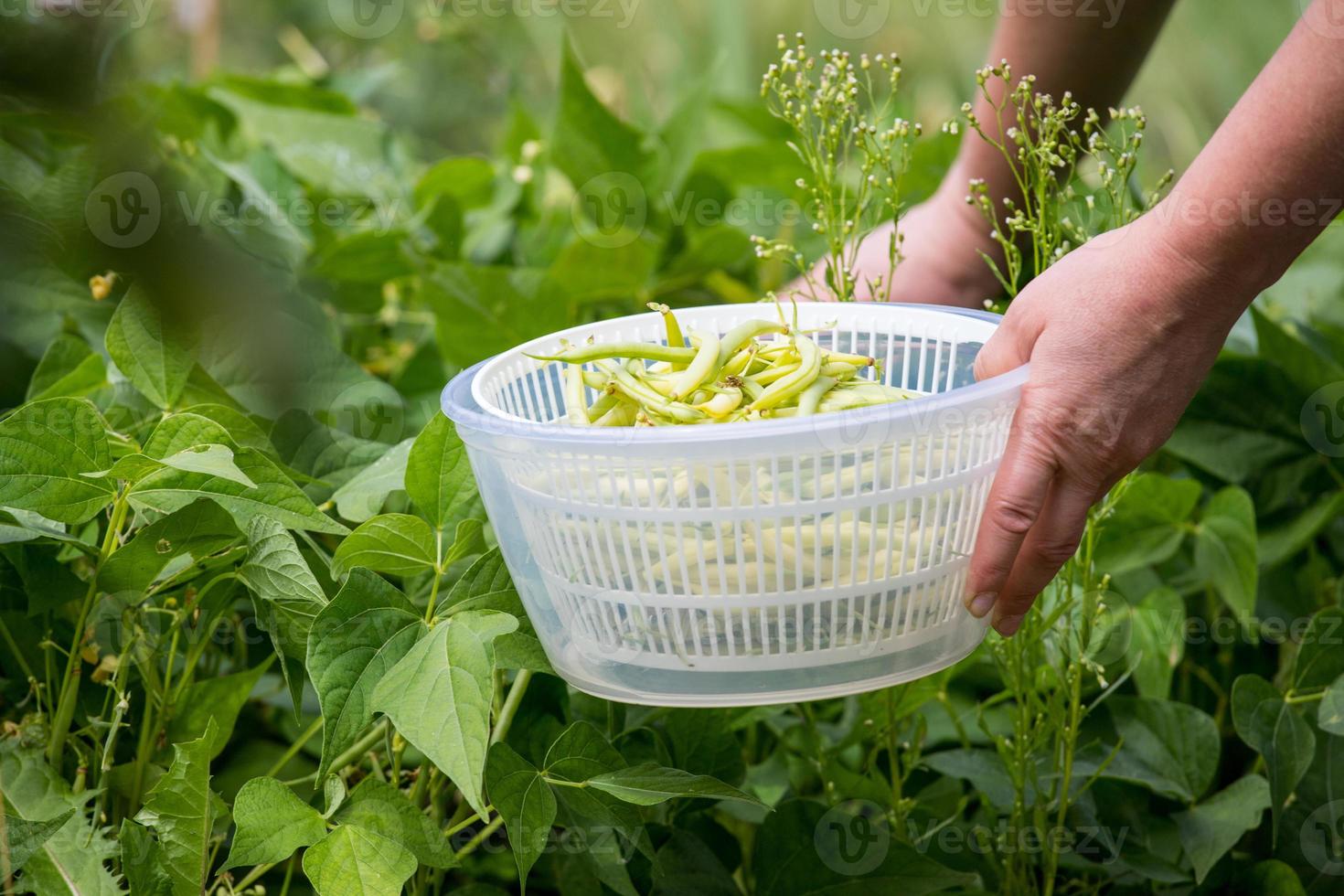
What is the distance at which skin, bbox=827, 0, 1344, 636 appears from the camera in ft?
1.81

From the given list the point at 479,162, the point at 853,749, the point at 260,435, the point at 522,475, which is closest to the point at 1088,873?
the point at 853,749

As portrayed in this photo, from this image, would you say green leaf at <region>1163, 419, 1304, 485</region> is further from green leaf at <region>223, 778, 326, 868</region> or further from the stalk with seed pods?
green leaf at <region>223, 778, 326, 868</region>

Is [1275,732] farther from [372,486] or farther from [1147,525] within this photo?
[372,486]

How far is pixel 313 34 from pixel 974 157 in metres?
2.67

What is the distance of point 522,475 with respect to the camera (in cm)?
59

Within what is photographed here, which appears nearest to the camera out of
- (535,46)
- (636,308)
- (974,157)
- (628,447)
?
(628,447)

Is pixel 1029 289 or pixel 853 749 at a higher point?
pixel 1029 289

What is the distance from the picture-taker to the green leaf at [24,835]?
1.97 ft

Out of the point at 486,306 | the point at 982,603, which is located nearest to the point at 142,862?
the point at 982,603

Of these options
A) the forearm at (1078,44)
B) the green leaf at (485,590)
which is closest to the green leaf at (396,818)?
the green leaf at (485,590)

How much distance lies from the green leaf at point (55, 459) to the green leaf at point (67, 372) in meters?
0.19

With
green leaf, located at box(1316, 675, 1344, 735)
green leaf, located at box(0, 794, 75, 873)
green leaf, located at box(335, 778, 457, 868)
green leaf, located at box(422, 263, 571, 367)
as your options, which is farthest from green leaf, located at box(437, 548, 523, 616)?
green leaf, located at box(1316, 675, 1344, 735)

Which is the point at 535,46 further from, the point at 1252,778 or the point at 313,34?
the point at 1252,778

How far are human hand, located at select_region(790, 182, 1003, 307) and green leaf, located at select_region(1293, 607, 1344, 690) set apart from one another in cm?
40
